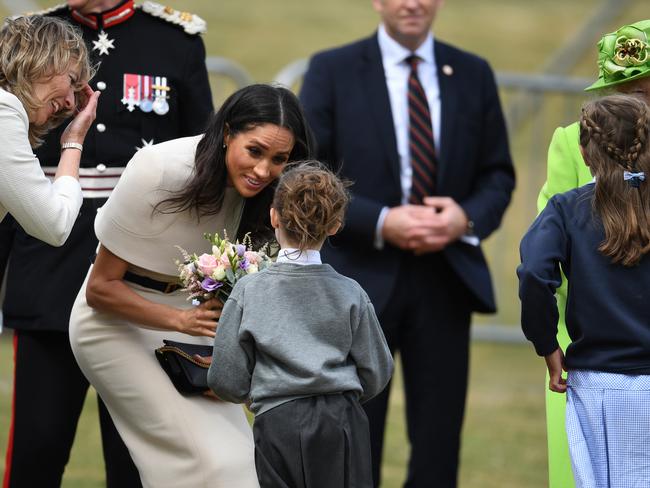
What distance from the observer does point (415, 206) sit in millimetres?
5789

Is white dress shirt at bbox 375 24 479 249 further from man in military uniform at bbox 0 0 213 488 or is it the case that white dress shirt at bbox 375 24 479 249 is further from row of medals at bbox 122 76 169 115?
row of medals at bbox 122 76 169 115

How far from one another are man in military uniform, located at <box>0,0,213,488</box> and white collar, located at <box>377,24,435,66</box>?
43.3 inches

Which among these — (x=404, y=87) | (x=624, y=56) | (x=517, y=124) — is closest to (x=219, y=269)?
(x=624, y=56)

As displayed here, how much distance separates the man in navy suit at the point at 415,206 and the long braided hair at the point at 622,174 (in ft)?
5.42

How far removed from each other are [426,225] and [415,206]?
0.16m

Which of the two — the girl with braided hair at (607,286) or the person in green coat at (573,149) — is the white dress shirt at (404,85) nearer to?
the person in green coat at (573,149)

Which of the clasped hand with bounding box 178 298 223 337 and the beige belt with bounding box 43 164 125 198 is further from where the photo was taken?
the beige belt with bounding box 43 164 125 198

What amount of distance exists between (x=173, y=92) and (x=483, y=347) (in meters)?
5.19

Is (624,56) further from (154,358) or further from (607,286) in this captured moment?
(154,358)

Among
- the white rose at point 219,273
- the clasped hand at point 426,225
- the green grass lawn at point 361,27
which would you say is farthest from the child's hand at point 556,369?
the green grass lawn at point 361,27

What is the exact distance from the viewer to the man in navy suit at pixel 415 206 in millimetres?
5730

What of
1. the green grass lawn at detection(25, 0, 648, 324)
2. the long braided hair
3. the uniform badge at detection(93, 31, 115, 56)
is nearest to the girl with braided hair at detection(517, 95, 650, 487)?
the long braided hair

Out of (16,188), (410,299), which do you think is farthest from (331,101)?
(16,188)

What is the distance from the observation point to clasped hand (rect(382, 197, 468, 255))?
566cm
